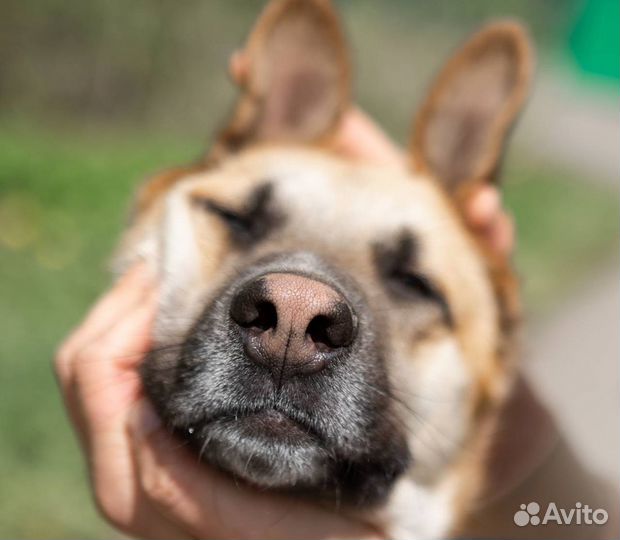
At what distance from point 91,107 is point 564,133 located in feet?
21.9

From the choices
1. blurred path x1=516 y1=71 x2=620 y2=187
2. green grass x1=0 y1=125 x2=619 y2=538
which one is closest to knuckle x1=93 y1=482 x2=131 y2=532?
green grass x1=0 y1=125 x2=619 y2=538

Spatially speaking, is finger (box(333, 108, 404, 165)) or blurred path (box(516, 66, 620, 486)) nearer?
blurred path (box(516, 66, 620, 486))

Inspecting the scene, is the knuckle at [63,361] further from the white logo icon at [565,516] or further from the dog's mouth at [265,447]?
the white logo icon at [565,516]

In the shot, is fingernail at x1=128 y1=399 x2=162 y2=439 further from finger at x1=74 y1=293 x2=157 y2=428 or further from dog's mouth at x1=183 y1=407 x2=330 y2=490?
dog's mouth at x1=183 y1=407 x2=330 y2=490

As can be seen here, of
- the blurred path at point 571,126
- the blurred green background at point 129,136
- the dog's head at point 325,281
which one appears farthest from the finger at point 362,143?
the blurred path at point 571,126

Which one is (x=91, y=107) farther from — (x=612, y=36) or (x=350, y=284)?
(x=350, y=284)

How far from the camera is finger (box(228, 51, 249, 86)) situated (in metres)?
3.10

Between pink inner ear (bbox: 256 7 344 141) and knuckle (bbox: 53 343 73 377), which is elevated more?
pink inner ear (bbox: 256 7 344 141)

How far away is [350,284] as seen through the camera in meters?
2.33

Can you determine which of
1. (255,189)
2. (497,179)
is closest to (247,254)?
(255,189)

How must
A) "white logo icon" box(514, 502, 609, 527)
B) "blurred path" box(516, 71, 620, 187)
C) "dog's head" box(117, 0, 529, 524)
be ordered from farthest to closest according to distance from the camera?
"blurred path" box(516, 71, 620, 187)
"white logo icon" box(514, 502, 609, 527)
"dog's head" box(117, 0, 529, 524)

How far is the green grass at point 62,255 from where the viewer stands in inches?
161

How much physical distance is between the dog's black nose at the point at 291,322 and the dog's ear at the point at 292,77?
4.50 feet

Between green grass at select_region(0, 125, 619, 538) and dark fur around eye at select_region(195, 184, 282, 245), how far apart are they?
47.6 inches
